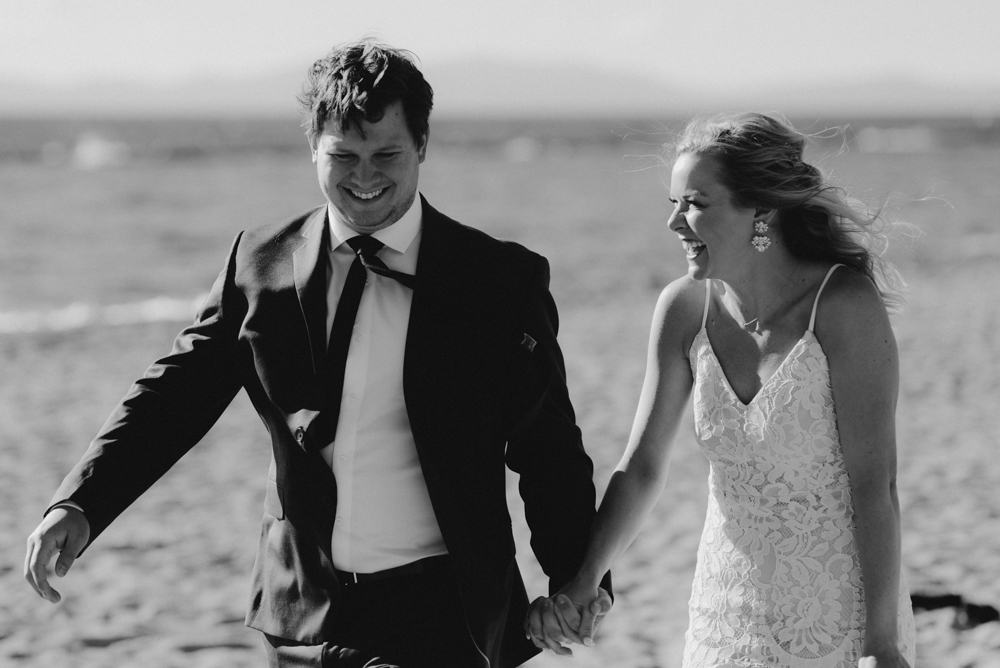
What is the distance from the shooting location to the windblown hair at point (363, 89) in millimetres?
2883

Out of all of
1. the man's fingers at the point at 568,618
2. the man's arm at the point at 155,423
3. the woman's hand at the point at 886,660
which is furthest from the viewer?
the man's fingers at the point at 568,618

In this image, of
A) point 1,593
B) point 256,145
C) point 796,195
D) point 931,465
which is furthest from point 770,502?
point 256,145

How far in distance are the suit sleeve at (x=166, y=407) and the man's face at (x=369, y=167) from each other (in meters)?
0.41

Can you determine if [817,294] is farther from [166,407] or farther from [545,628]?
A: [166,407]

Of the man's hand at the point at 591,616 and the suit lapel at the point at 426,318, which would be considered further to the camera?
the man's hand at the point at 591,616

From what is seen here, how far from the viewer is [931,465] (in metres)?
7.37

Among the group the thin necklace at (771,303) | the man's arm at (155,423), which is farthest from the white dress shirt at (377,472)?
the thin necklace at (771,303)

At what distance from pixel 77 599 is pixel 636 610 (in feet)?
9.09

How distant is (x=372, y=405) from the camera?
2912 millimetres

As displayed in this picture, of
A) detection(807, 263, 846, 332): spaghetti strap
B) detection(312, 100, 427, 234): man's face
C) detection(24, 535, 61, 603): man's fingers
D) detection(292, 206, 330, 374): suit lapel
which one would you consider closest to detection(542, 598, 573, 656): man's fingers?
detection(292, 206, 330, 374): suit lapel

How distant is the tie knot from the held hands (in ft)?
3.49

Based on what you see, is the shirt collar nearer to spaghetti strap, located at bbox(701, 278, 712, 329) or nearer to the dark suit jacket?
the dark suit jacket

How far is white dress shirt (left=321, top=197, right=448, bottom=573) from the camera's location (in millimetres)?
2902

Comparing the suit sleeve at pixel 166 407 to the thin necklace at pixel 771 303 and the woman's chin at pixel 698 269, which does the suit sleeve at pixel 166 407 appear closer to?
the woman's chin at pixel 698 269
